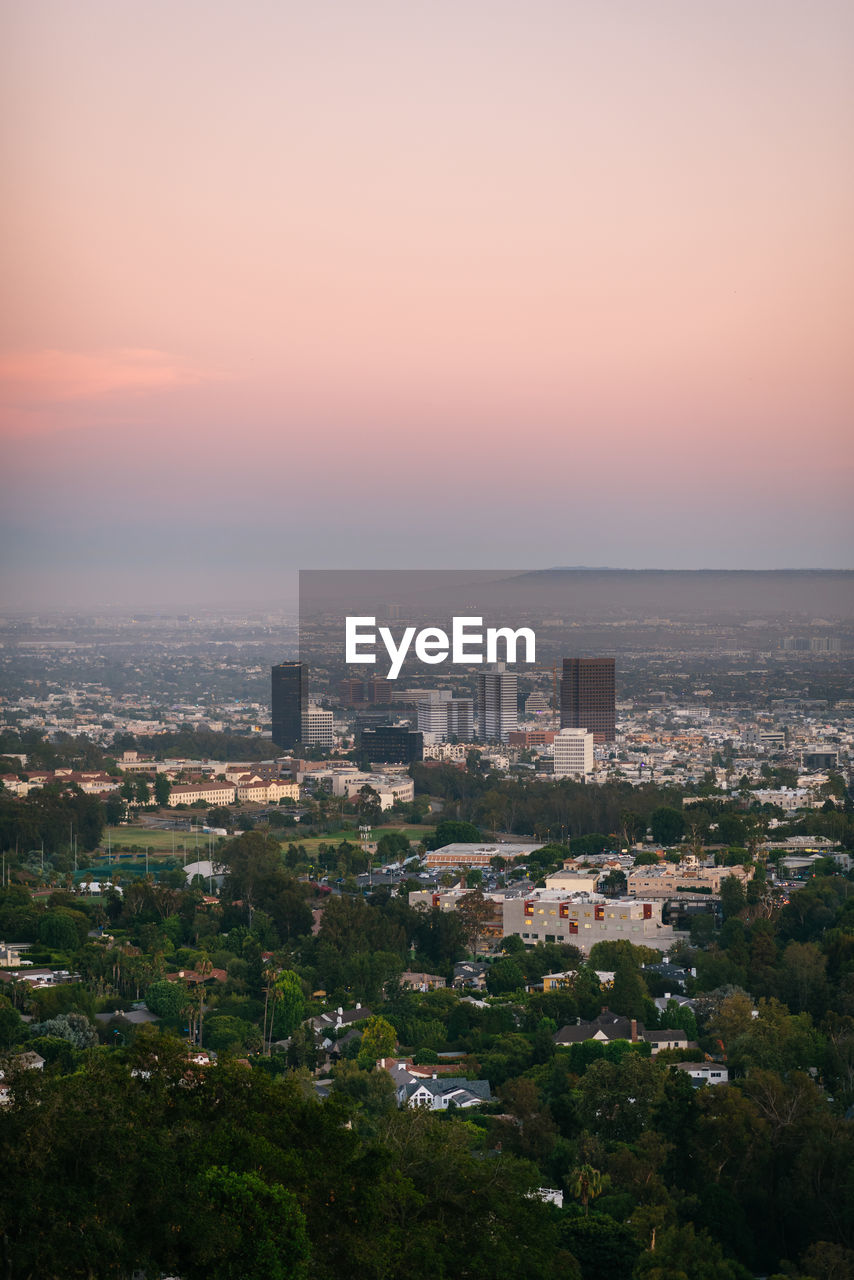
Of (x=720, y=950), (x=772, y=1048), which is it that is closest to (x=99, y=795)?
(x=720, y=950)

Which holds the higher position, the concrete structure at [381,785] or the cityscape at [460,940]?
the cityscape at [460,940]

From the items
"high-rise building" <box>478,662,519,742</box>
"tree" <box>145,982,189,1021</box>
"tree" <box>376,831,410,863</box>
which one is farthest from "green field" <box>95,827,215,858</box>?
"high-rise building" <box>478,662,519,742</box>

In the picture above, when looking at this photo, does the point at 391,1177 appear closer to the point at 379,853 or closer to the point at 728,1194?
the point at 728,1194

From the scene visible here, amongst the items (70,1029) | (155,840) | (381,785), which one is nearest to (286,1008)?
(70,1029)

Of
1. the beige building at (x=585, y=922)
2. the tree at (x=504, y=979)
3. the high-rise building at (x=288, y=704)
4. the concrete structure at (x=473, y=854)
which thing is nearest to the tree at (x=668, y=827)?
the concrete structure at (x=473, y=854)

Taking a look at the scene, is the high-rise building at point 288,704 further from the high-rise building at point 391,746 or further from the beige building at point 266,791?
the beige building at point 266,791

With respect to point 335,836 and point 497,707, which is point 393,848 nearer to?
point 335,836
